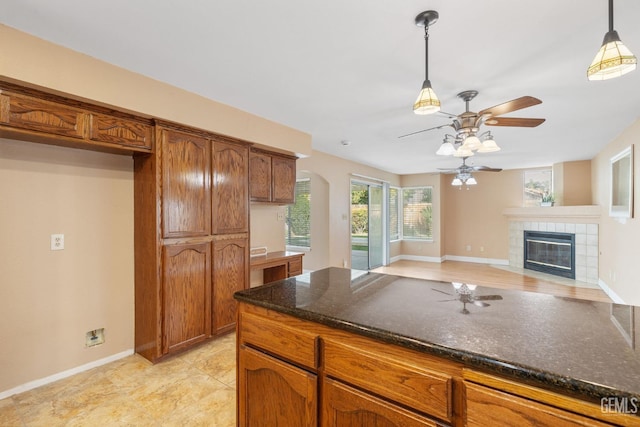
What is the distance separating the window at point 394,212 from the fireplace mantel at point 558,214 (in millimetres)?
2646

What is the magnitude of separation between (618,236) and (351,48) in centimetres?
504

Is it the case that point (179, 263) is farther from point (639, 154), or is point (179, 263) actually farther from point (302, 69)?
point (639, 154)

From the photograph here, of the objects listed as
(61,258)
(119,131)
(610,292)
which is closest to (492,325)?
(119,131)

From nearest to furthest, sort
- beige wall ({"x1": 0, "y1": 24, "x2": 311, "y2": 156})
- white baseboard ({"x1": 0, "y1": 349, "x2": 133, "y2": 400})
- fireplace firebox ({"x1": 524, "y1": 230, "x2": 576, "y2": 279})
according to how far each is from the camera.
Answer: beige wall ({"x1": 0, "y1": 24, "x2": 311, "y2": 156}) < white baseboard ({"x1": 0, "y1": 349, "x2": 133, "y2": 400}) < fireplace firebox ({"x1": 524, "y1": 230, "x2": 576, "y2": 279})

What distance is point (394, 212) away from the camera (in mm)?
8547

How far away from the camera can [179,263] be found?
108 inches

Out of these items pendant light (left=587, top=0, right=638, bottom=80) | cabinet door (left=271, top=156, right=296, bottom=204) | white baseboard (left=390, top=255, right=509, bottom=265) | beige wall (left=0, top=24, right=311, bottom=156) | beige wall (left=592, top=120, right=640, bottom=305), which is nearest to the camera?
pendant light (left=587, top=0, right=638, bottom=80)

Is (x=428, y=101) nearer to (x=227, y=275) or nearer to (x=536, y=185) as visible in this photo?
(x=227, y=275)

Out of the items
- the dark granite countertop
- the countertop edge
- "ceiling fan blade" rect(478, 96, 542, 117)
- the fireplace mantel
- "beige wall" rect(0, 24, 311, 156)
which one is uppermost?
"beige wall" rect(0, 24, 311, 156)

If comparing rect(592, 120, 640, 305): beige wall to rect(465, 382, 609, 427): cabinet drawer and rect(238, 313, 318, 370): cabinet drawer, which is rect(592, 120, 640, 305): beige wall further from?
rect(238, 313, 318, 370): cabinet drawer

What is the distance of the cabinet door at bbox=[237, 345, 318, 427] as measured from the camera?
1.27 m

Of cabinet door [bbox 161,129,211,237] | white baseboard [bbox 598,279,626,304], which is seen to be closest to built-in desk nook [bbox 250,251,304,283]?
cabinet door [bbox 161,129,211,237]

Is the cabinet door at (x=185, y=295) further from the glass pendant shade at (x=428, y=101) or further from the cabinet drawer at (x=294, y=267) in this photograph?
the glass pendant shade at (x=428, y=101)

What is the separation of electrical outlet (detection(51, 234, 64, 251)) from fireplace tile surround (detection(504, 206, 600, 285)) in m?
7.90
